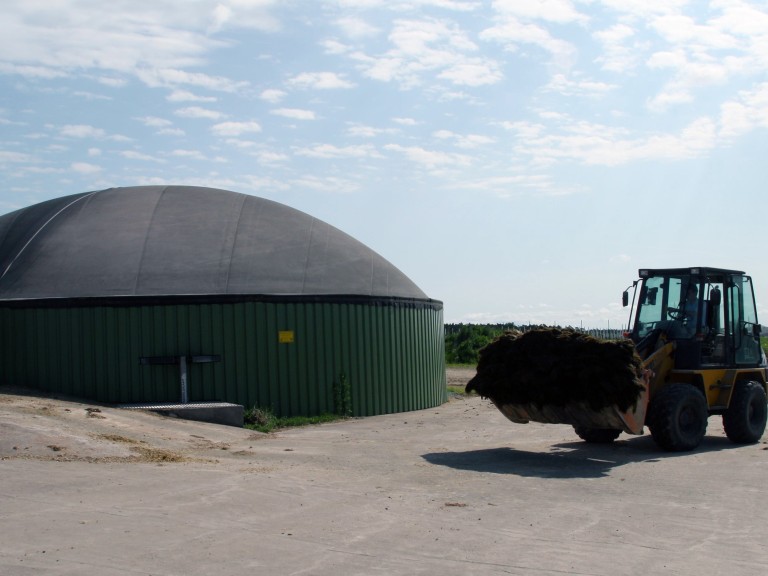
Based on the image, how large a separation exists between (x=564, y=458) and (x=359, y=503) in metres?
4.95

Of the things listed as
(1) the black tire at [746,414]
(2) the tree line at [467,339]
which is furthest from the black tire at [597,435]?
(2) the tree line at [467,339]

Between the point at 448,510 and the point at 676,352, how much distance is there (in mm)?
7154

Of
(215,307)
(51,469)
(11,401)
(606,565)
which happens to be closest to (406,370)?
(215,307)

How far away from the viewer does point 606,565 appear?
738 centimetres

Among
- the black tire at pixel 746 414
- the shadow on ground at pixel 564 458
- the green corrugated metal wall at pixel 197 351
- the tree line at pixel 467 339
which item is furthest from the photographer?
the tree line at pixel 467 339

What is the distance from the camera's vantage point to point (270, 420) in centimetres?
1900

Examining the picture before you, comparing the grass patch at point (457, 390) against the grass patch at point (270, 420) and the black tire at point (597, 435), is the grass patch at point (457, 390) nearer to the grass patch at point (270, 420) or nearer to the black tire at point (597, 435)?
the grass patch at point (270, 420)

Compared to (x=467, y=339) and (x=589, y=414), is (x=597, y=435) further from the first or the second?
(x=467, y=339)

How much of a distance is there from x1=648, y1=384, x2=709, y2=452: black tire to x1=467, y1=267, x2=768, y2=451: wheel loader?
2 centimetres

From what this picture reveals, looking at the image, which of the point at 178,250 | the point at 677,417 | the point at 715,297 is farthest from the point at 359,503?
the point at 178,250

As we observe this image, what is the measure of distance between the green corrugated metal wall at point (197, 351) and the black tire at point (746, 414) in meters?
8.77

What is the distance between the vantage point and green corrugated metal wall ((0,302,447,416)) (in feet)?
64.1

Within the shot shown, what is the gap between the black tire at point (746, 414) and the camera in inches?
610

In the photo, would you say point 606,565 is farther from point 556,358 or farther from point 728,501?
point 556,358
